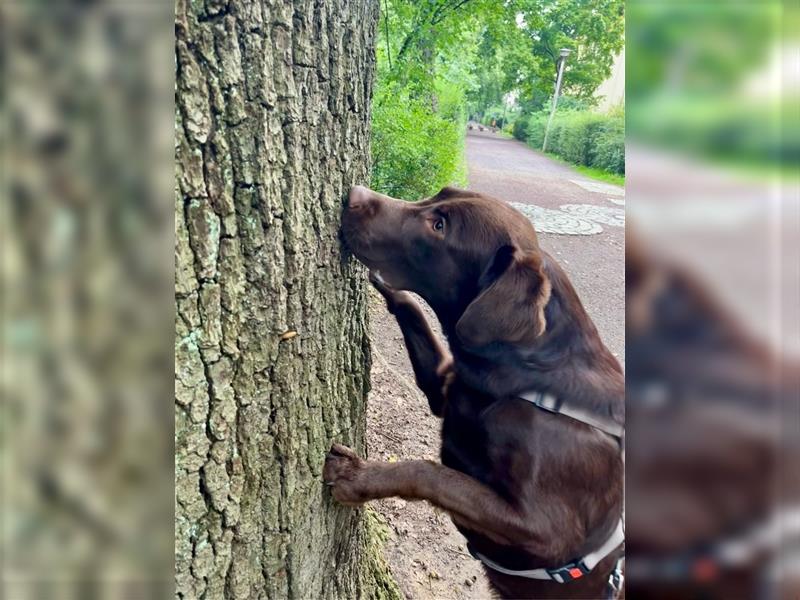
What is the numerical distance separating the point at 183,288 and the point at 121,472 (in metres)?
0.61

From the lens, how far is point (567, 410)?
80.5 inches

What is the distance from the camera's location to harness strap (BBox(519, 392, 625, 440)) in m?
1.95

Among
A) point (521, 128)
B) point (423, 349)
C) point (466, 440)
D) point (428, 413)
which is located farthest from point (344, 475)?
point (521, 128)

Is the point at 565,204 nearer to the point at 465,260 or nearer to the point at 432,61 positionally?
the point at 432,61

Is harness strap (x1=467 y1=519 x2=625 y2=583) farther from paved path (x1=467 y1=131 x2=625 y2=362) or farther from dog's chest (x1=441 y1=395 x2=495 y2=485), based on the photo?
paved path (x1=467 y1=131 x2=625 y2=362)

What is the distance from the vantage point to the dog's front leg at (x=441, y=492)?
199 centimetres

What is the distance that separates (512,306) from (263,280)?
1.02 m

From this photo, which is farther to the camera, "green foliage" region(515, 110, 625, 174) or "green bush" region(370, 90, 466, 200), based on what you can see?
"green foliage" region(515, 110, 625, 174)

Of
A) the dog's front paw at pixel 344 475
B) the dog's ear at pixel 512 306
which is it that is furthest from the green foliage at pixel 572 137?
the dog's front paw at pixel 344 475

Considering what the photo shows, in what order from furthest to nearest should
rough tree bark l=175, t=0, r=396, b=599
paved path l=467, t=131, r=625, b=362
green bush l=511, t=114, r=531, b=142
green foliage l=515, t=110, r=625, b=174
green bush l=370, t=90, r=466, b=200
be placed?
1. green bush l=511, t=114, r=531, b=142
2. green foliage l=515, t=110, r=625, b=174
3. green bush l=370, t=90, r=466, b=200
4. paved path l=467, t=131, r=625, b=362
5. rough tree bark l=175, t=0, r=396, b=599

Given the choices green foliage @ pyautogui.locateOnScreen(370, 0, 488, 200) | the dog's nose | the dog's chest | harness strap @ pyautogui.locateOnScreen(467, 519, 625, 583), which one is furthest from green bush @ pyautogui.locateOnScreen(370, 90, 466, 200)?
harness strap @ pyautogui.locateOnScreen(467, 519, 625, 583)

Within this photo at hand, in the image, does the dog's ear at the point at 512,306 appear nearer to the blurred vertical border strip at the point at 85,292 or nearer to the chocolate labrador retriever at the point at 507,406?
the chocolate labrador retriever at the point at 507,406

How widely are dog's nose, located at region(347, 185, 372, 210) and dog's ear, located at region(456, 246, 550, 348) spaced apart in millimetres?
588

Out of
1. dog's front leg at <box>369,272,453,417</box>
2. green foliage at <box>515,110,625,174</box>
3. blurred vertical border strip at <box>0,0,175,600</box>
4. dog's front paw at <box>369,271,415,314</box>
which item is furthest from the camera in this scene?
green foliage at <box>515,110,625,174</box>
